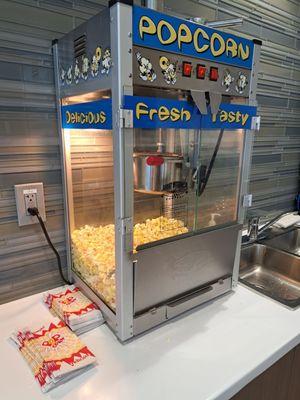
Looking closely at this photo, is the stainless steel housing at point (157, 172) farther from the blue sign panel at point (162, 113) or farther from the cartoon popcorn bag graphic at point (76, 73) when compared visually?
the cartoon popcorn bag graphic at point (76, 73)

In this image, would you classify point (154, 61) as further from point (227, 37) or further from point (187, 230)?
point (187, 230)

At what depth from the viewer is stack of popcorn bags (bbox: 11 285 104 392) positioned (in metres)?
0.63

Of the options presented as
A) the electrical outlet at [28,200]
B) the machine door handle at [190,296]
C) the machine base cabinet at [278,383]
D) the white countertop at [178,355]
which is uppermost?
the electrical outlet at [28,200]

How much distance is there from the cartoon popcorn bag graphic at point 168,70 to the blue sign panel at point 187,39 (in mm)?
26

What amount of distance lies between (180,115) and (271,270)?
1051 mm

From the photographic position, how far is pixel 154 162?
749 millimetres

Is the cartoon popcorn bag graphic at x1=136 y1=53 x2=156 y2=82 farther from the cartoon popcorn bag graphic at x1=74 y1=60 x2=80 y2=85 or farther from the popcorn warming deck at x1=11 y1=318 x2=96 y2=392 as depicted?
the popcorn warming deck at x1=11 y1=318 x2=96 y2=392

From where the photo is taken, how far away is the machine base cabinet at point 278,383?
0.70 metres

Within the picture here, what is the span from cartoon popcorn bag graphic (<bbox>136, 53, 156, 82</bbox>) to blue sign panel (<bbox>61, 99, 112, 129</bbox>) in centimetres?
9

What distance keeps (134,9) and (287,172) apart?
5.24 ft

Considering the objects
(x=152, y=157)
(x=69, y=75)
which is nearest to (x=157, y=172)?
(x=152, y=157)

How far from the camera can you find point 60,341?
71 cm

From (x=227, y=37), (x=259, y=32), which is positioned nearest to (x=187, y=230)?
(x=227, y=37)

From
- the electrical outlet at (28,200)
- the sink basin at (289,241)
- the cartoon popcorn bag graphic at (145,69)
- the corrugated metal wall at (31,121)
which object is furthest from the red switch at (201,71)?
the sink basin at (289,241)
